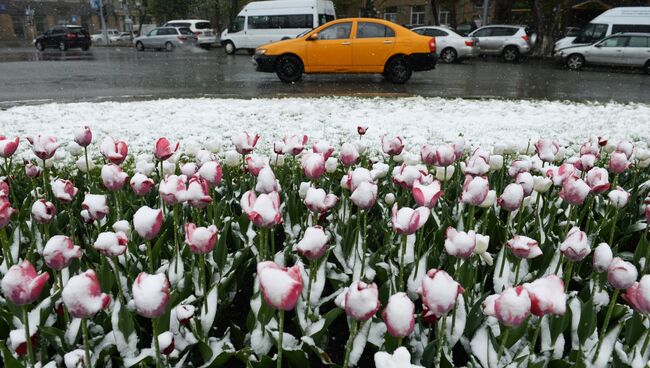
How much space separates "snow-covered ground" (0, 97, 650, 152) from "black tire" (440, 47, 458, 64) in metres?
11.4

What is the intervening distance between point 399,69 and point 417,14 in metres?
33.9

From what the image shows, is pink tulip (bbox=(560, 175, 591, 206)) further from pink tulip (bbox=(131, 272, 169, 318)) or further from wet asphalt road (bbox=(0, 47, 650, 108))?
wet asphalt road (bbox=(0, 47, 650, 108))

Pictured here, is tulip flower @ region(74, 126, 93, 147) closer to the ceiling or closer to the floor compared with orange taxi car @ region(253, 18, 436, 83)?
closer to the floor

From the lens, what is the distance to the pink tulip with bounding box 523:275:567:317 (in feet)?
3.87

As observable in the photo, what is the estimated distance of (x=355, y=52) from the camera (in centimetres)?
1141

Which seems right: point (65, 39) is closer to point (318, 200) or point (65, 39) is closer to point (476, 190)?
point (318, 200)

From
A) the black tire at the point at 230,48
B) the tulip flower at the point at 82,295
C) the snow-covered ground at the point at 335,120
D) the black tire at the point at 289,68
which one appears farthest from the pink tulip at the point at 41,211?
the black tire at the point at 230,48

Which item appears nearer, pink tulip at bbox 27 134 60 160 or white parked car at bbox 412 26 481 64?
pink tulip at bbox 27 134 60 160

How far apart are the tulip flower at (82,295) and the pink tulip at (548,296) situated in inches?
39.4

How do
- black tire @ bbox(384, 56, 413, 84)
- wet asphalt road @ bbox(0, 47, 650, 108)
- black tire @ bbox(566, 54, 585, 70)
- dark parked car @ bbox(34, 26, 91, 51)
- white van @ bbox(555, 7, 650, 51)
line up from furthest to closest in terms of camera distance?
dark parked car @ bbox(34, 26, 91, 51)
white van @ bbox(555, 7, 650, 51)
black tire @ bbox(566, 54, 585, 70)
black tire @ bbox(384, 56, 413, 84)
wet asphalt road @ bbox(0, 47, 650, 108)

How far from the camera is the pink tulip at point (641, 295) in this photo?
1224mm

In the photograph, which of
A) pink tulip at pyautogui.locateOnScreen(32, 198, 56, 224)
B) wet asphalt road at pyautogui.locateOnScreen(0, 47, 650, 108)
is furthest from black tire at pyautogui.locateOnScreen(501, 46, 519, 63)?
pink tulip at pyautogui.locateOnScreen(32, 198, 56, 224)

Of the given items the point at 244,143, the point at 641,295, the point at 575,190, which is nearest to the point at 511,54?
the point at 244,143

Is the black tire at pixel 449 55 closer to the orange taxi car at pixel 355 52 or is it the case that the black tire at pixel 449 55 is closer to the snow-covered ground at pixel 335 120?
the orange taxi car at pixel 355 52
